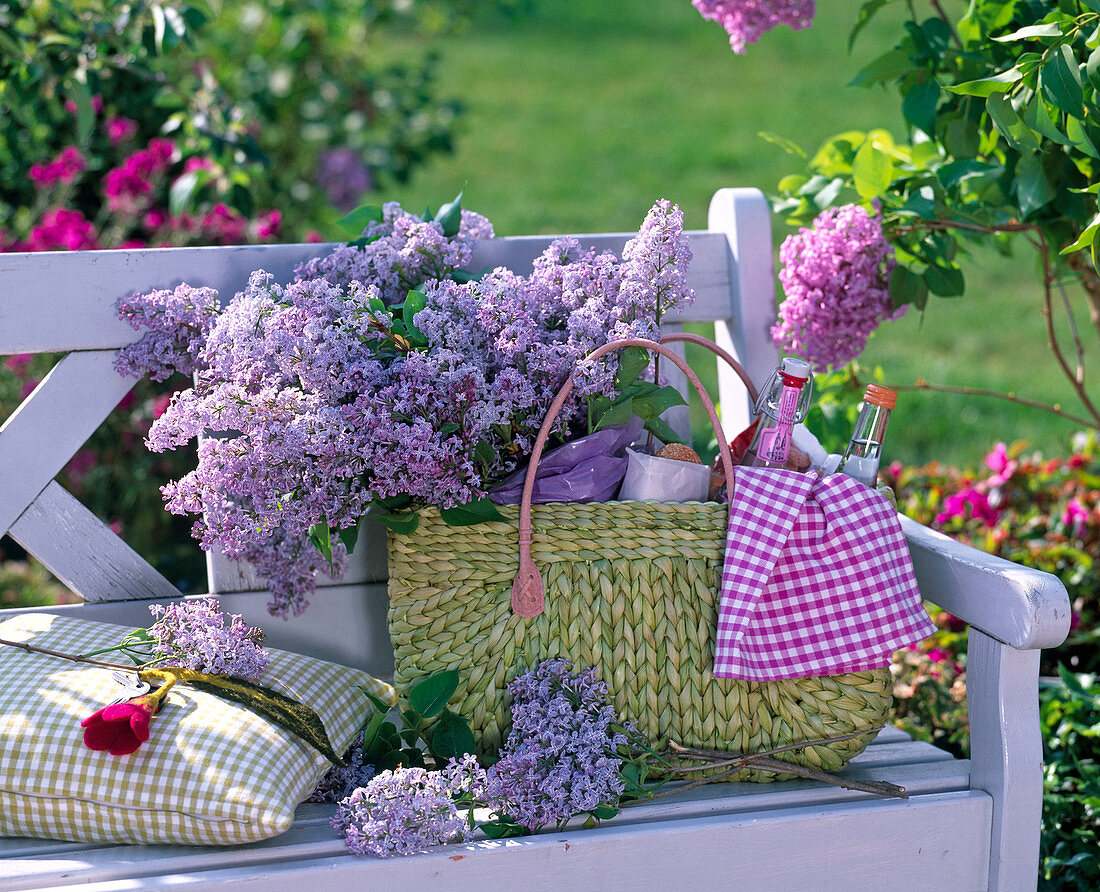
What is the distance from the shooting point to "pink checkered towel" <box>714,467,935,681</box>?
4.59ft

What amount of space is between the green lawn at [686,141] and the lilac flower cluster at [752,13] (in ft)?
6.88

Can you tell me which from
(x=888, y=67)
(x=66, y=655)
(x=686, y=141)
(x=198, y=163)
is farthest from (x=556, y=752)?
(x=686, y=141)

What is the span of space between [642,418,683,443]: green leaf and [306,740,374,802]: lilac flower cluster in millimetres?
577

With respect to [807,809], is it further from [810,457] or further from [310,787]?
[310,787]

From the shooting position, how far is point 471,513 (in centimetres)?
137

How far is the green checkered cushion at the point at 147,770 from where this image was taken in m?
1.24

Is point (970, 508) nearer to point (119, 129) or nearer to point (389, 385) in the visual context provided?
point (389, 385)

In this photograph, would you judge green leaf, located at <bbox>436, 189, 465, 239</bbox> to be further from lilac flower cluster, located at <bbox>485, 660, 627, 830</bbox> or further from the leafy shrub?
the leafy shrub

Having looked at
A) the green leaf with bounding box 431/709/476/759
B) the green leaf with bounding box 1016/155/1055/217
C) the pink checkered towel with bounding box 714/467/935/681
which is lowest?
the green leaf with bounding box 431/709/476/759

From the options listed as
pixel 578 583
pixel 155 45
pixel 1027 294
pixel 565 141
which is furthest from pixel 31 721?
pixel 565 141

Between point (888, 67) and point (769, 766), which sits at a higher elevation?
point (888, 67)

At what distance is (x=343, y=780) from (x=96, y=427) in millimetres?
665

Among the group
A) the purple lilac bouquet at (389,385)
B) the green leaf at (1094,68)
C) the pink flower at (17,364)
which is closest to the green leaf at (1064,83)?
the green leaf at (1094,68)

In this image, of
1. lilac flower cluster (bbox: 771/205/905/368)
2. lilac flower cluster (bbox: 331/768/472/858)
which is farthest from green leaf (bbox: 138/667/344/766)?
lilac flower cluster (bbox: 771/205/905/368)
